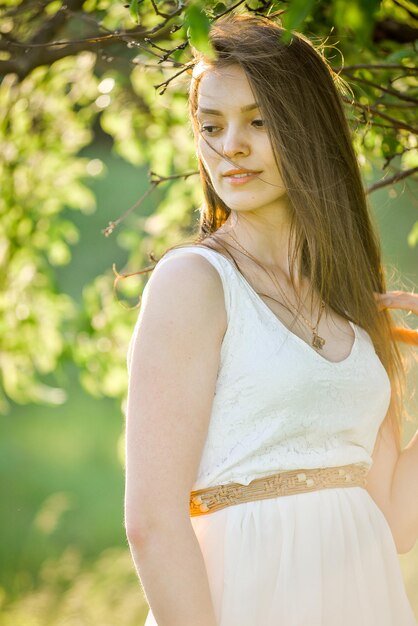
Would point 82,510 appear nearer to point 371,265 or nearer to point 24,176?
point 24,176

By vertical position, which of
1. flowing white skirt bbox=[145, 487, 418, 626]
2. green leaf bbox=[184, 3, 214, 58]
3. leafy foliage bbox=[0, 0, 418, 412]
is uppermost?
green leaf bbox=[184, 3, 214, 58]

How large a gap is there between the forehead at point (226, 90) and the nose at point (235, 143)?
0.05 m

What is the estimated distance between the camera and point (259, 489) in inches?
67.8

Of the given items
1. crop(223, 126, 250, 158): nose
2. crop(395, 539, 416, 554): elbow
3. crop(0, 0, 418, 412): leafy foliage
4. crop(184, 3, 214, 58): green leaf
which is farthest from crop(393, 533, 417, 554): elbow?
crop(0, 0, 418, 412): leafy foliage

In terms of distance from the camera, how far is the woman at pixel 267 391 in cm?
159

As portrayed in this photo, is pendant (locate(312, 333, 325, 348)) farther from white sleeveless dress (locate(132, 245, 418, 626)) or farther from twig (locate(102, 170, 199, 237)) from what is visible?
twig (locate(102, 170, 199, 237))

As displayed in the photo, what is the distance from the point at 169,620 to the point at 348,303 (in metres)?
0.79

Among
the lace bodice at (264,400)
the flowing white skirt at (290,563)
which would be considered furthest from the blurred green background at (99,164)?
the flowing white skirt at (290,563)

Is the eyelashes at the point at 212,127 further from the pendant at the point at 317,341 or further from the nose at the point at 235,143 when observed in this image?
the pendant at the point at 317,341

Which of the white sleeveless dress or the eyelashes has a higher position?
the eyelashes

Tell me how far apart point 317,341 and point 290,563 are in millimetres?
416

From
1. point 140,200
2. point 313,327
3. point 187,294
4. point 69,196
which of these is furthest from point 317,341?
point 69,196

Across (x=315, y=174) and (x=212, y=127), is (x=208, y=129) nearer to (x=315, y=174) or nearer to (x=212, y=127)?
(x=212, y=127)

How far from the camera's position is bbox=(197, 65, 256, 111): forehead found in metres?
1.82
